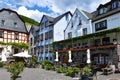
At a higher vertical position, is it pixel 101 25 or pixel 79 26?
pixel 79 26

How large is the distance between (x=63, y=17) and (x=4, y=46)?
1466 centimetres

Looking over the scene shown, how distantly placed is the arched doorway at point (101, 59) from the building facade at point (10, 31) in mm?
21857

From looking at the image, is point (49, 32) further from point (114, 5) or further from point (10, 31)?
point (114, 5)

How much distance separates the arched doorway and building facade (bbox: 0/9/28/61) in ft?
71.7

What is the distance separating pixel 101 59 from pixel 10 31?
25.3 m

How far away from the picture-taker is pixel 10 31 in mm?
47344

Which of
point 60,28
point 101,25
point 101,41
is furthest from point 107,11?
point 60,28

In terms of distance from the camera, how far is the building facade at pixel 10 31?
4525 cm

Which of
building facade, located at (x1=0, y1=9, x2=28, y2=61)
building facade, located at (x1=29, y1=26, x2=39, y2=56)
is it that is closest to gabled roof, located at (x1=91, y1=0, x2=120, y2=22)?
building facade, located at (x1=0, y1=9, x2=28, y2=61)

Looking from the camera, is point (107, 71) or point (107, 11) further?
point (107, 11)

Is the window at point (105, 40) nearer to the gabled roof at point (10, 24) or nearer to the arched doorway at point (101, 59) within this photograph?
the arched doorway at point (101, 59)

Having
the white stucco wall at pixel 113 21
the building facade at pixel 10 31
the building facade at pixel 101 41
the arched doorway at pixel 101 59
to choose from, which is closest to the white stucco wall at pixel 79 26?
the building facade at pixel 101 41

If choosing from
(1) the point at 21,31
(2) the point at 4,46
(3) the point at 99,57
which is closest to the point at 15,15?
(1) the point at 21,31

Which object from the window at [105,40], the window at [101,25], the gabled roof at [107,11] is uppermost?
the gabled roof at [107,11]
